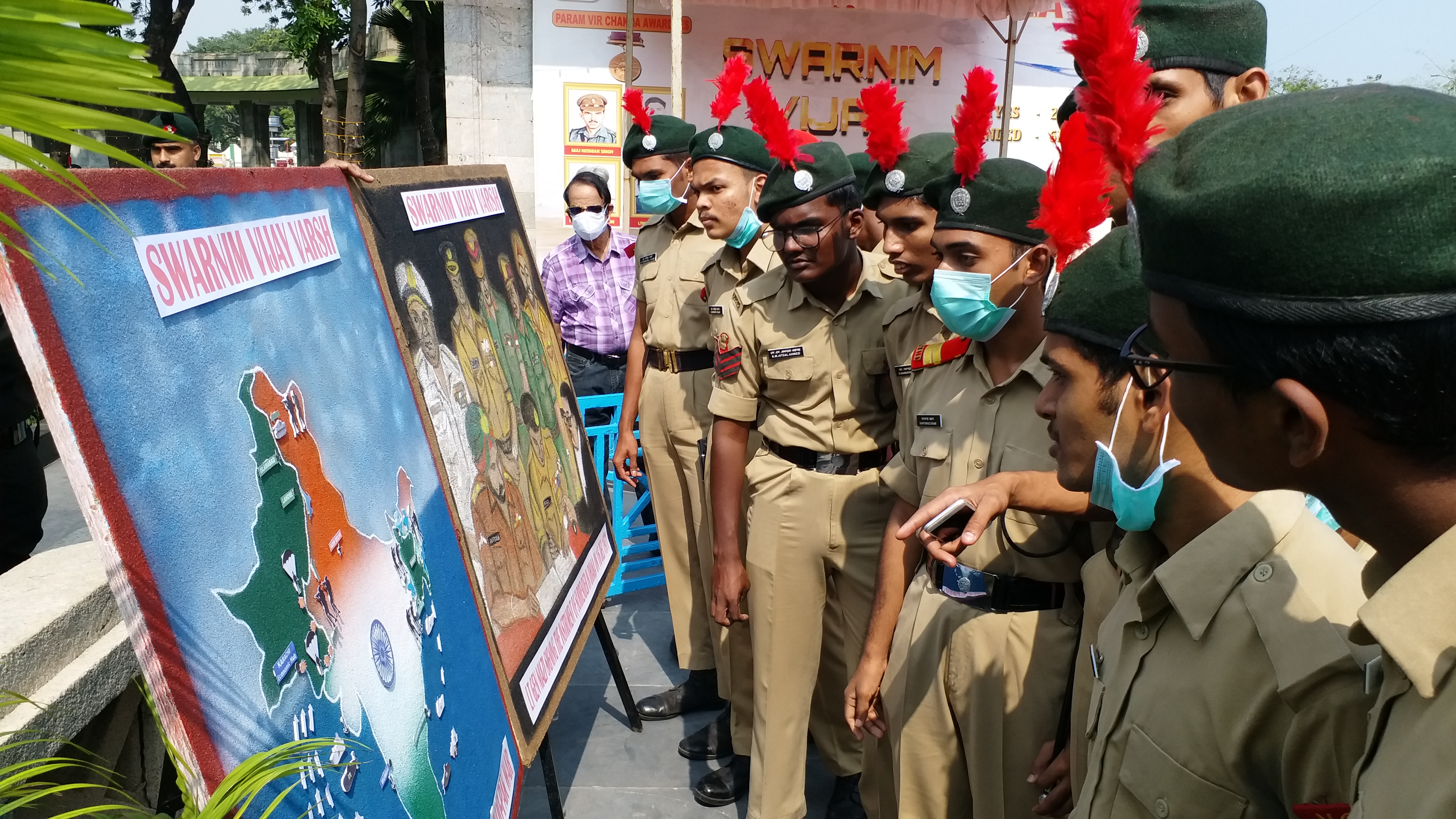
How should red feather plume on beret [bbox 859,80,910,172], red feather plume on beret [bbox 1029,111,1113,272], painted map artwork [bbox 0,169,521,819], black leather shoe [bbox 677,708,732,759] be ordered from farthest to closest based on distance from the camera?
black leather shoe [bbox 677,708,732,759] → red feather plume on beret [bbox 859,80,910,172] → red feather plume on beret [bbox 1029,111,1113,272] → painted map artwork [bbox 0,169,521,819]

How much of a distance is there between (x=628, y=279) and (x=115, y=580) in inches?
183

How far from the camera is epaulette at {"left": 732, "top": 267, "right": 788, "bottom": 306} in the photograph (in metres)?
3.32

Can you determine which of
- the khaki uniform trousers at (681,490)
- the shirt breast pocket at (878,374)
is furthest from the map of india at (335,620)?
the khaki uniform trousers at (681,490)

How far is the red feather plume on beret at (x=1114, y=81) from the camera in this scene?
1.64m

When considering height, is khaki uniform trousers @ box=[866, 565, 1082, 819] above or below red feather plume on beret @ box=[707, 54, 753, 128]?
below

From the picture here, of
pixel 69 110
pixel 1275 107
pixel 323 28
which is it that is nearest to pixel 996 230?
pixel 1275 107

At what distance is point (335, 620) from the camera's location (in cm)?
159

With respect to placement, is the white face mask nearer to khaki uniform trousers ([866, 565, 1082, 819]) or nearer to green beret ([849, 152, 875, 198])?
green beret ([849, 152, 875, 198])

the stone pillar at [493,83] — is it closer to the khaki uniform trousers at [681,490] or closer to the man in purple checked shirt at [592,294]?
the man in purple checked shirt at [592,294]

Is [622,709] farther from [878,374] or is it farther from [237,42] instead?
[237,42]

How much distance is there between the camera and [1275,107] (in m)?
0.94

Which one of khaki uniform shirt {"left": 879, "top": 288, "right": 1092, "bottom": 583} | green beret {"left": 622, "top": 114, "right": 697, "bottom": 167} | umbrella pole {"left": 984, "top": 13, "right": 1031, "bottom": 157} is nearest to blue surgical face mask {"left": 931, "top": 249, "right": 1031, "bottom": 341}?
khaki uniform shirt {"left": 879, "top": 288, "right": 1092, "bottom": 583}

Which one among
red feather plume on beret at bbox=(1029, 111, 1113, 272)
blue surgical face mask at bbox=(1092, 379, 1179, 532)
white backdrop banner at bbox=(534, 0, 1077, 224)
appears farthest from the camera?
white backdrop banner at bbox=(534, 0, 1077, 224)

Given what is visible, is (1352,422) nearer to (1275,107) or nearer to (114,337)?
(1275,107)
